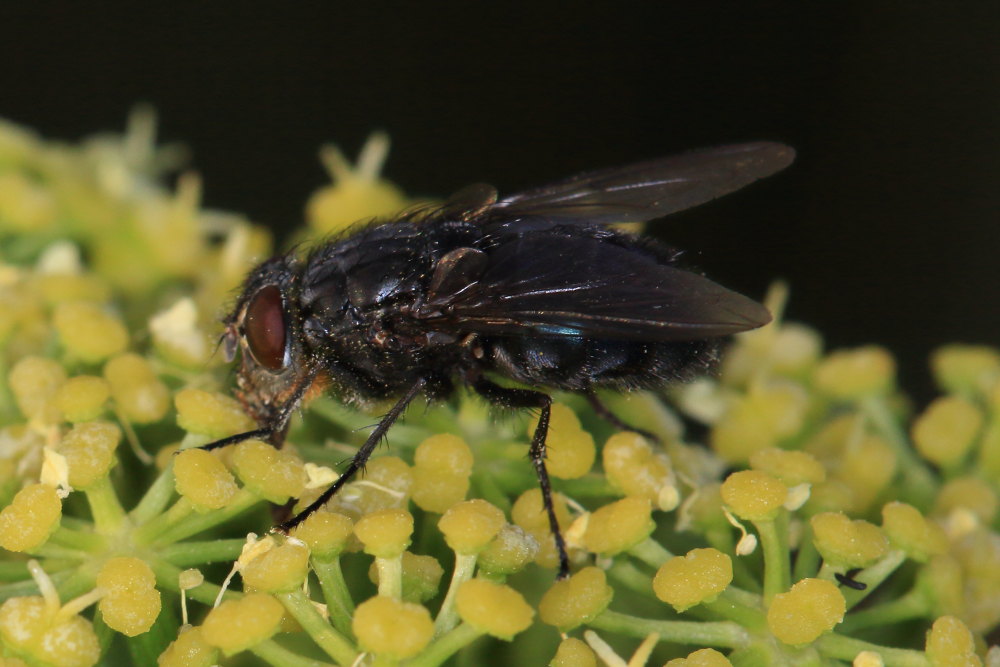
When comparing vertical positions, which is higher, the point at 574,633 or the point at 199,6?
the point at 199,6

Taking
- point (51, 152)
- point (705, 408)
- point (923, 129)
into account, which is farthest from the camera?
point (923, 129)

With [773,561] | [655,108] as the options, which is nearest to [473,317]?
[773,561]

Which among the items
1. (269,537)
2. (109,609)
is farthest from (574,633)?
(109,609)

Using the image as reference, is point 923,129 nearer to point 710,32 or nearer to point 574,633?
point 710,32

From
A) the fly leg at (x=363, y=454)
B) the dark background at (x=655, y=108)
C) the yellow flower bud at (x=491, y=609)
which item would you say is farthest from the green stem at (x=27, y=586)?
the dark background at (x=655, y=108)

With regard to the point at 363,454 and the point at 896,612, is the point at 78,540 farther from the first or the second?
the point at 896,612

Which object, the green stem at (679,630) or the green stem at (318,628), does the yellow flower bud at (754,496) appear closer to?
the green stem at (679,630)
